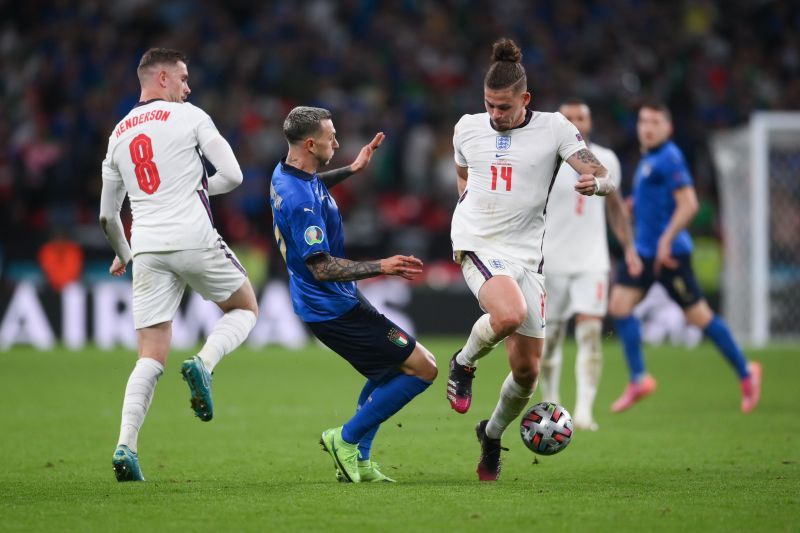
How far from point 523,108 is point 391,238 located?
11451mm

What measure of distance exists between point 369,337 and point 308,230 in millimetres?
692

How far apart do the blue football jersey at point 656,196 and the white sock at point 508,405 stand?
439cm

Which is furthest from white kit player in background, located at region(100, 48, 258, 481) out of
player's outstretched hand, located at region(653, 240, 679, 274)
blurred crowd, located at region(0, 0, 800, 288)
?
blurred crowd, located at region(0, 0, 800, 288)

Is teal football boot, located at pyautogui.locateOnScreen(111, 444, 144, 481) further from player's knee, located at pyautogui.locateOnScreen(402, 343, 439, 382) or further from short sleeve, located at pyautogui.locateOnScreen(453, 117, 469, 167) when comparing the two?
short sleeve, located at pyautogui.locateOnScreen(453, 117, 469, 167)

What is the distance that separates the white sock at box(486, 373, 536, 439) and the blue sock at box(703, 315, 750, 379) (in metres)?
4.63

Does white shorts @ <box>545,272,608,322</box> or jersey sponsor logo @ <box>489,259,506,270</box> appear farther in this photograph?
white shorts @ <box>545,272,608,322</box>

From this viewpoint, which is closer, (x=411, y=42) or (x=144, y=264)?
(x=144, y=264)

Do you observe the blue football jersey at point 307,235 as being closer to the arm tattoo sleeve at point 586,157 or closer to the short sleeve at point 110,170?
the short sleeve at point 110,170

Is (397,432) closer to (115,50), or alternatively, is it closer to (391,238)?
(391,238)

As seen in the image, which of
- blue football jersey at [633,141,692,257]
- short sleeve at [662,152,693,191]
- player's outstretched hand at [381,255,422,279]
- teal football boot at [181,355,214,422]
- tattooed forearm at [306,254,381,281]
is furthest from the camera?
blue football jersey at [633,141,692,257]

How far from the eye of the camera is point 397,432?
31.6 ft

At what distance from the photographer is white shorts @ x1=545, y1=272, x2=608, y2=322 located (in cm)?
993

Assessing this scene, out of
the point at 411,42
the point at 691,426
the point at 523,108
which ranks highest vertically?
the point at 411,42

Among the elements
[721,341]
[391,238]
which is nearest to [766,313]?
[391,238]
